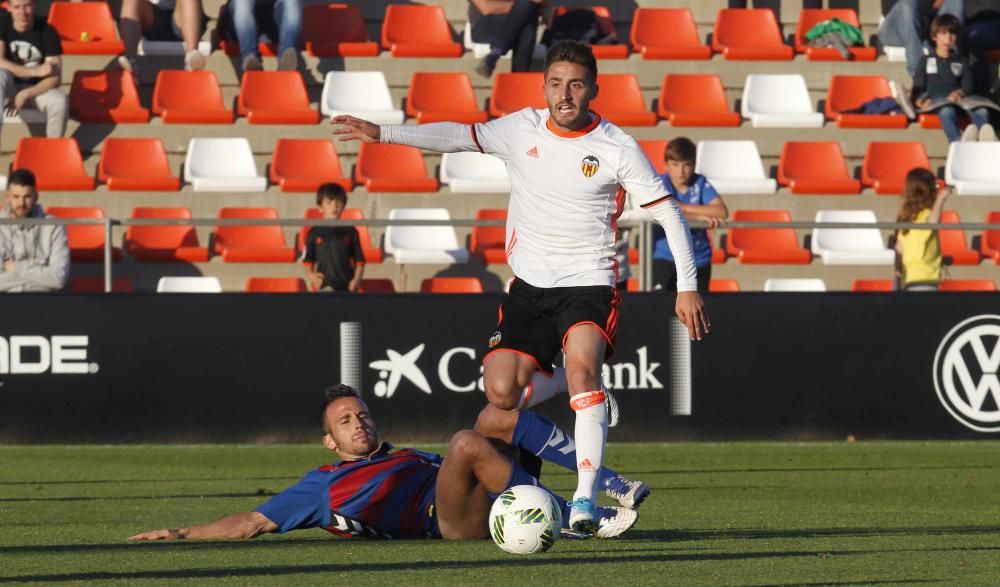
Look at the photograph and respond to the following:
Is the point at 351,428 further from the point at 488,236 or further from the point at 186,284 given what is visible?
the point at 488,236

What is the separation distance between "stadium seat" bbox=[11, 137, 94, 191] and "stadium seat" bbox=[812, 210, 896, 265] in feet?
22.6

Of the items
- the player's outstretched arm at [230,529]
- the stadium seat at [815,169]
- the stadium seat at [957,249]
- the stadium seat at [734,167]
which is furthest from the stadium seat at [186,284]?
the player's outstretched arm at [230,529]

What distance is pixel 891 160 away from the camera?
680 inches

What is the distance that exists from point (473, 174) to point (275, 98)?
219 cm

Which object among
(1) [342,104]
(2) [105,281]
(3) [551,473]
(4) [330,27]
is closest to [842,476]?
(3) [551,473]

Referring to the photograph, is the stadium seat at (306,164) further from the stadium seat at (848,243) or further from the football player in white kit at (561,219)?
the football player in white kit at (561,219)

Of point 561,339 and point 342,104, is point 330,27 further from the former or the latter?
point 561,339

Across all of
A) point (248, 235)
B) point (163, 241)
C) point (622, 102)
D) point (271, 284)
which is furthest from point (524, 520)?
point (622, 102)

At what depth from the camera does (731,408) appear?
12.9 metres

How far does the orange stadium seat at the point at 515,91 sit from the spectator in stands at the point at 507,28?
0.47m

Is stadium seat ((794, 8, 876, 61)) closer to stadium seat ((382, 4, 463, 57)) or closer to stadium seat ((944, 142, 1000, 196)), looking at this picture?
stadium seat ((944, 142, 1000, 196))

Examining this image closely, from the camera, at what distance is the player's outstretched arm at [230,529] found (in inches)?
252

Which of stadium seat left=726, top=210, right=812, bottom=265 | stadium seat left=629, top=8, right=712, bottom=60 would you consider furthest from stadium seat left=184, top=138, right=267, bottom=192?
stadium seat left=629, top=8, right=712, bottom=60

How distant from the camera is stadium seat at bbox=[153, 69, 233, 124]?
16.6 meters
